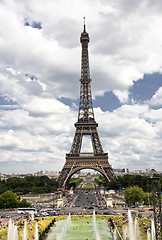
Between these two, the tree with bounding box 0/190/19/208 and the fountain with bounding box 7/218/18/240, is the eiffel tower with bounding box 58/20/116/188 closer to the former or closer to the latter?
the tree with bounding box 0/190/19/208

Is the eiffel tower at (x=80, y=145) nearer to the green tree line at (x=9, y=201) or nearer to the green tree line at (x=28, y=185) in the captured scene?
the green tree line at (x=28, y=185)

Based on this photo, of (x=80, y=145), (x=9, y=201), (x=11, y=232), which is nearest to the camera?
(x=11, y=232)

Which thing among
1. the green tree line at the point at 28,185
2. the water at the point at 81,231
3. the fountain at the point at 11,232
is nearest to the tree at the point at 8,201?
the water at the point at 81,231

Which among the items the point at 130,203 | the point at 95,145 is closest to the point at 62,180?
the point at 95,145

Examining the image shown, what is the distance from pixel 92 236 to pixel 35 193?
168 ft

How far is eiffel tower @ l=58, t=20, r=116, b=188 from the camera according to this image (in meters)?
100

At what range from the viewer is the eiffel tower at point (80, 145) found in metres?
100

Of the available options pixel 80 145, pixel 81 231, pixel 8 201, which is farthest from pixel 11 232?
pixel 80 145

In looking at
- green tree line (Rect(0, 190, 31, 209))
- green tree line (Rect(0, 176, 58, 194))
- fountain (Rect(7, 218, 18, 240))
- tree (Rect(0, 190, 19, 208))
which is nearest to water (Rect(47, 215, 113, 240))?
fountain (Rect(7, 218, 18, 240))

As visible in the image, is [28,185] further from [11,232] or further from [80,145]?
[11,232]

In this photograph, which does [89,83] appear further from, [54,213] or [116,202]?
[54,213]

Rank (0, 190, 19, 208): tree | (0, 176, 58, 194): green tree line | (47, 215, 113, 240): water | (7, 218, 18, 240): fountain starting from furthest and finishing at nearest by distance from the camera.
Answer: (0, 176, 58, 194): green tree line < (0, 190, 19, 208): tree < (47, 215, 113, 240): water < (7, 218, 18, 240): fountain

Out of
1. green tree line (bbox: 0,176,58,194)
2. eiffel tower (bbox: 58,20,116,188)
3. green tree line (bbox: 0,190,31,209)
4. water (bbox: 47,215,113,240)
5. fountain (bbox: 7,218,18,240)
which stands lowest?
water (bbox: 47,215,113,240)

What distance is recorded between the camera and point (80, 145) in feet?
343
